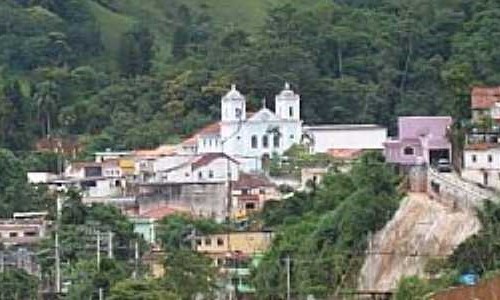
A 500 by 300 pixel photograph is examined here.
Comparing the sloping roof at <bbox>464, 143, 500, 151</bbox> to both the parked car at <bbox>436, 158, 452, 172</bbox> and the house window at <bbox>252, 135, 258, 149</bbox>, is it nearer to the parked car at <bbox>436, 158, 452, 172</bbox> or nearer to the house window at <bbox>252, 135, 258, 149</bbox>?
the parked car at <bbox>436, 158, 452, 172</bbox>

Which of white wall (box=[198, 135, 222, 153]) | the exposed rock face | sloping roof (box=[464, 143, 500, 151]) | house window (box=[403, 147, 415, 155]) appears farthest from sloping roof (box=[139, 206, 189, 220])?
the exposed rock face

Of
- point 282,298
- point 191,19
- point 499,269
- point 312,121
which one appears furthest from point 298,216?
point 191,19

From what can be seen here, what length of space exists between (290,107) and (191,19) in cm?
1866

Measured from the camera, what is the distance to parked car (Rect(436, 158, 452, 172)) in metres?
41.7

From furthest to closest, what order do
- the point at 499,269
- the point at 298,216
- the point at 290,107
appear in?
the point at 290,107 < the point at 298,216 < the point at 499,269

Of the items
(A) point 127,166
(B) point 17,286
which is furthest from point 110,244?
(A) point 127,166

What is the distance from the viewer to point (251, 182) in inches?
1986

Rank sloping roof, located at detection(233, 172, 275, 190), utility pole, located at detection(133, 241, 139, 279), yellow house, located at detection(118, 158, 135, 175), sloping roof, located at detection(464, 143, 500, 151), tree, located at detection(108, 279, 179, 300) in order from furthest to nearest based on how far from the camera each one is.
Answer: yellow house, located at detection(118, 158, 135, 175) < sloping roof, located at detection(233, 172, 275, 190) < sloping roof, located at detection(464, 143, 500, 151) < utility pole, located at detection(133, 241, 139, 279) < tree, located at detection(108, 279, 179, 300)

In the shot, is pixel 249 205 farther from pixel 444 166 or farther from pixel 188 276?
pixel 188 276

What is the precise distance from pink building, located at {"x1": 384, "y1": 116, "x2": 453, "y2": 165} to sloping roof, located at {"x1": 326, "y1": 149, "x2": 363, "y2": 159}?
5.60m

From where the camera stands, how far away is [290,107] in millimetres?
55562

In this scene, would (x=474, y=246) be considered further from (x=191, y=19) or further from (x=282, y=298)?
(x=191, y=19)

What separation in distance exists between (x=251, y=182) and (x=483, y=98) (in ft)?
27.0

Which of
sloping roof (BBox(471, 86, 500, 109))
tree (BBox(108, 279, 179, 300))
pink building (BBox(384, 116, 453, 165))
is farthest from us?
sloping roof (BBox(471, 86, 500, 109))
